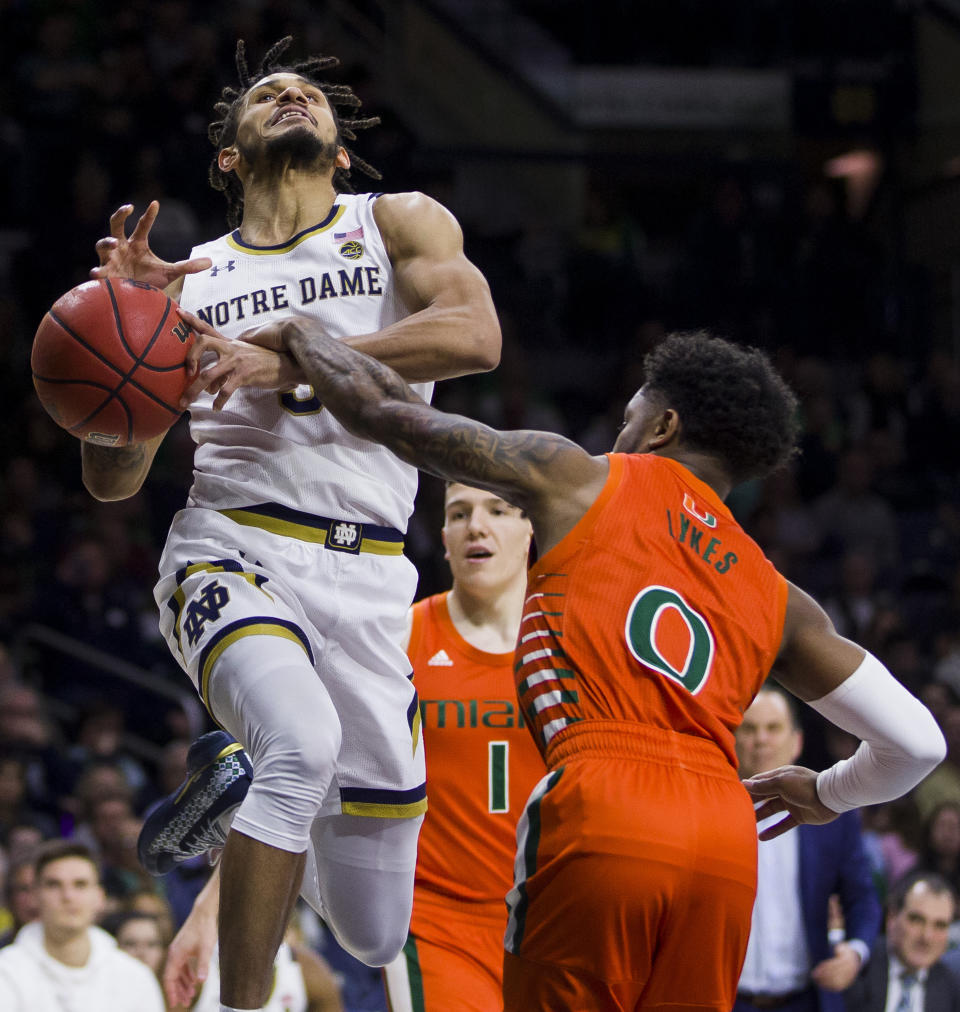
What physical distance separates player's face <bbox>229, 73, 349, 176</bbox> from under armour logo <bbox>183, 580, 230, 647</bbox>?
48.2 inches

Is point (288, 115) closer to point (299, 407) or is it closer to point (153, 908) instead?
point (299, 407)

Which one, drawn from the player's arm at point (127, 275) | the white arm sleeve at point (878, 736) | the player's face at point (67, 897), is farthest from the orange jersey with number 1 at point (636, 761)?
the player's face at point (67, 897)

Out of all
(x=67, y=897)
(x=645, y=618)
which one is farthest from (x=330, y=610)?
(x=67, y=897)

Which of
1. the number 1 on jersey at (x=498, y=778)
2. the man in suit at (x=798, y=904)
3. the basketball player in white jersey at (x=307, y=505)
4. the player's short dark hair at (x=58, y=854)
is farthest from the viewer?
the player's short dark hair at (x=58, y=854)

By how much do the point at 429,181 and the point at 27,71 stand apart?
3.11m

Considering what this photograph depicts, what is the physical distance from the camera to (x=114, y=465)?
4047mm

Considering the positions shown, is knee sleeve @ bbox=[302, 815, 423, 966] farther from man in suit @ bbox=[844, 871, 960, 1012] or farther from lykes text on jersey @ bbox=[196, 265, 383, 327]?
man in suit @ bbox=[844, 871, 960, 1012]

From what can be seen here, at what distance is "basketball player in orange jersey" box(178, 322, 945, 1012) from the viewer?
3.07 metres

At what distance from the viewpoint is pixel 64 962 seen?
20.4 feet

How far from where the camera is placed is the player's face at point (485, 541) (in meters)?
5.23

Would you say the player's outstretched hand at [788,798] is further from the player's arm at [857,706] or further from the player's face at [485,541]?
the player's face at [485,541]

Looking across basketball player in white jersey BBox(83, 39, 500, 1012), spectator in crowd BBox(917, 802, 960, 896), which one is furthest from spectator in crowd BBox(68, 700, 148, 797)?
basketball player in white jersey BBox(83, 39, 500, 1012)

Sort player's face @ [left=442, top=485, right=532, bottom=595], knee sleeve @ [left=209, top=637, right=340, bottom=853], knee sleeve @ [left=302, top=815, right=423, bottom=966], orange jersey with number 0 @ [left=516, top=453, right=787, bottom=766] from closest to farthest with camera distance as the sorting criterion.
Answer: orange jersey with number 0 @ [left=516, top=453, right=787, bottom=766], knee sleeve @ [left=209, top=637, right=340, bottom=853], knee sleeve @ [left=302, top=815, right=423, bottom=966], player's face @ [left=442, top=485, right=532, bottom=595]

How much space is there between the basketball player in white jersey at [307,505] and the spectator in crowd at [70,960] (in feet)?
7.51
